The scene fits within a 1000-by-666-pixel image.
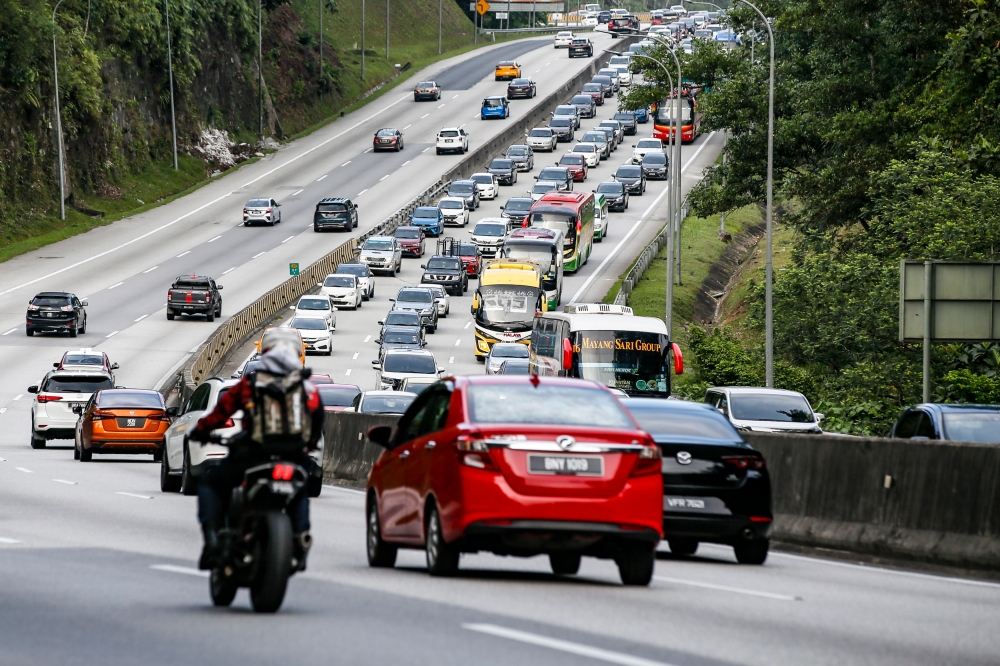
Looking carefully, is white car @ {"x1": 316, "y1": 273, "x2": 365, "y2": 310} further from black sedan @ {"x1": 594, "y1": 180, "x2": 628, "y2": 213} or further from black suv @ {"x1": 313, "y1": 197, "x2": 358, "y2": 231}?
black sedan @ {"x1": 594, "y1": 180, "x2": 628, "y2": 213}

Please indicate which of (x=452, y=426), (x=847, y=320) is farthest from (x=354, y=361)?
(x=452, y=426)

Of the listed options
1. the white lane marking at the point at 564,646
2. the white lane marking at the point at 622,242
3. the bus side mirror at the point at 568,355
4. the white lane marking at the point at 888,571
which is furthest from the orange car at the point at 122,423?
the white lane marking at the point at 622,242

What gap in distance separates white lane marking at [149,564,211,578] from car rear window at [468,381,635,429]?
2.28m

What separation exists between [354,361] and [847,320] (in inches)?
819

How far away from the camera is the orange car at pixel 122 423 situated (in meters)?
29.4

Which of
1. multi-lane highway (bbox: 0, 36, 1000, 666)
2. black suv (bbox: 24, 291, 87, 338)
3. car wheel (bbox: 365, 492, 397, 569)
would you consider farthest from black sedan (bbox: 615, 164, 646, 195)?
car wheel (bbox: 365, 492, 397, 569)

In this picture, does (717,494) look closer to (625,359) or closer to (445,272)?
(625,359)

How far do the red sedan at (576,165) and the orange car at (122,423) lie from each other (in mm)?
69845

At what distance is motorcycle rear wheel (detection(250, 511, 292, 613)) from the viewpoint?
934 centimetres

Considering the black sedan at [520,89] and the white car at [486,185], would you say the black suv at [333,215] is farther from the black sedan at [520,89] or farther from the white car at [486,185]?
the black sedan at [520,89]

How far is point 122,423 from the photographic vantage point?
29578mm

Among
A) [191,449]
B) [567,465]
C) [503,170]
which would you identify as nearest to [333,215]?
[503,170]

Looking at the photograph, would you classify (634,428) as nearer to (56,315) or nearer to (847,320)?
(847,320)

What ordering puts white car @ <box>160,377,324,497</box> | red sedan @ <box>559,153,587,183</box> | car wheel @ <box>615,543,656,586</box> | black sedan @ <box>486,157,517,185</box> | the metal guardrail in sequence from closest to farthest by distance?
car wheel @ <box>615,543,656,586</box> < white car @ <box>160,377,324,497</box> < the metal guardrail < black sedan @ <box>486,157,517,185</box> < red sedan @ <box>559,153,587,183</box>
